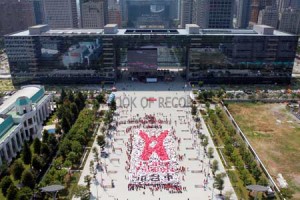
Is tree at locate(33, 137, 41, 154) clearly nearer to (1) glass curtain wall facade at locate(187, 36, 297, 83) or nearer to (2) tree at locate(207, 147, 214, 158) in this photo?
(2) tree at locate(207, 147, 214, 158)

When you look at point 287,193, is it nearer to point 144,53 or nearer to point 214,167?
point 214,167

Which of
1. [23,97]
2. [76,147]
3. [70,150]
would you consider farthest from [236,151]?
[23,97]

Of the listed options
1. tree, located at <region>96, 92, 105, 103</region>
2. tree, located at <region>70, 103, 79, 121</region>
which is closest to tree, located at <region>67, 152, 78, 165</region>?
tree, located at <region>70, 103, 79, 121</region>

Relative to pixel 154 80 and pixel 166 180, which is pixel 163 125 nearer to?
pixel 166 180

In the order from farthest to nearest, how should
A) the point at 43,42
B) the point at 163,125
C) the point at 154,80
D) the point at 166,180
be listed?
the point at 154,80 < the point at 43,42 < the point at 163,125 < the point at 166,180

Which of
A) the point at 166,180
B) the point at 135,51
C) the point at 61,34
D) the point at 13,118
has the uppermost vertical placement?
the point at 61,34

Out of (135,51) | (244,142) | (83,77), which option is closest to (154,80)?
(135,51)
